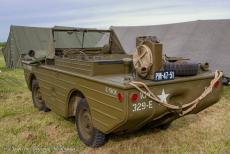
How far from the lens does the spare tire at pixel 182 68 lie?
14.4ft

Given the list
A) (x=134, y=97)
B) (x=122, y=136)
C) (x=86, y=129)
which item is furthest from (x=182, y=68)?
(x=86, y=129)

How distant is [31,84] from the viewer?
24.4ft

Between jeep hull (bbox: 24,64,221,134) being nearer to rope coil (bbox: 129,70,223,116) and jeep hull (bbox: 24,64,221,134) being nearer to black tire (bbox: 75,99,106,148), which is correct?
rope coil (bbox: 129,70,223,116)

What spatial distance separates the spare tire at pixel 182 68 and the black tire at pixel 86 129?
1325 mm

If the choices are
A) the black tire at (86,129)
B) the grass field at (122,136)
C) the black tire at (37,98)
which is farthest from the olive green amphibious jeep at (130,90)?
the black tire at (37,98)

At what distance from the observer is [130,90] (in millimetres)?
3881

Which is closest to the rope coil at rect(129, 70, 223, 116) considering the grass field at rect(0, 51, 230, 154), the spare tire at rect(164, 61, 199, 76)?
the spare tire at rect(164, 61, 199, 76)

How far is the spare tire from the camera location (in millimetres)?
4381

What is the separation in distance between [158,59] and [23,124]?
10.7 ft

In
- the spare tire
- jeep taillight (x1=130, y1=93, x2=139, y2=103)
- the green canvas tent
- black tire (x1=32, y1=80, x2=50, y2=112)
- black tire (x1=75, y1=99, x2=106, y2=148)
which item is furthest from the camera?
the green canvas tent

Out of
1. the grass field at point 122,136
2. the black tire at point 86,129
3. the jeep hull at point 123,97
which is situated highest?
the jeep hull at point 123,97

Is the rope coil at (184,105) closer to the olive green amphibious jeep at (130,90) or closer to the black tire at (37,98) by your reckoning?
the olive green amphibious jeep at (130,90)

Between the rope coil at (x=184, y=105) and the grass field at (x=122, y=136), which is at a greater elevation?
the rope coil at (x=184, y=105)

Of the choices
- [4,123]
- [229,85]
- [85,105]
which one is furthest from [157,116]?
[229,85]
